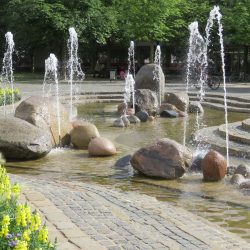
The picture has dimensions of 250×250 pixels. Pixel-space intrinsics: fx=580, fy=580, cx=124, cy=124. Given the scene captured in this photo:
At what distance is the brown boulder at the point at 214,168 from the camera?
9.09 meters

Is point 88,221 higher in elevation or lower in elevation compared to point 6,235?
lower

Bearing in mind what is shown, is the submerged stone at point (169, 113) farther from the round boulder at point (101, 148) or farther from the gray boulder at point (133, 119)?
the round boulder at point (101, 148)

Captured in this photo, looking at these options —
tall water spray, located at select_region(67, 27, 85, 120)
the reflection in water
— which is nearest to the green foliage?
tall water spray, located at select_region(67, 27, 85, 120)

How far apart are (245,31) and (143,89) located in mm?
18181

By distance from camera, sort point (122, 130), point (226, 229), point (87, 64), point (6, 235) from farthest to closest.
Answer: point (87, 64), point (122, 130), point (226, 229), point (6, 235)

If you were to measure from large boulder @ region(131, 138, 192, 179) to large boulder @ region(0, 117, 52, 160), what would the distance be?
2238 mm

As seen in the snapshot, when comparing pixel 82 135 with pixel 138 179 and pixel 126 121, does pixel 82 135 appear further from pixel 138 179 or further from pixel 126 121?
pixel 126 121

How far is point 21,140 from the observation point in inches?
420

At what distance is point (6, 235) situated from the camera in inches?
146

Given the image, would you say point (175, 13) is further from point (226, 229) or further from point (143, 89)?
point (226, 229)

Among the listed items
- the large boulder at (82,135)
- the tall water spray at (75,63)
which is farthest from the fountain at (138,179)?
the tall water spray at (75,63)

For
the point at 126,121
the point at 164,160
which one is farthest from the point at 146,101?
the point at 164,160

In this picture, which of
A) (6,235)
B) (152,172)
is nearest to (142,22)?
(152,172)

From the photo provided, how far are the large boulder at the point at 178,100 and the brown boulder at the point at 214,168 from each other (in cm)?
1086
